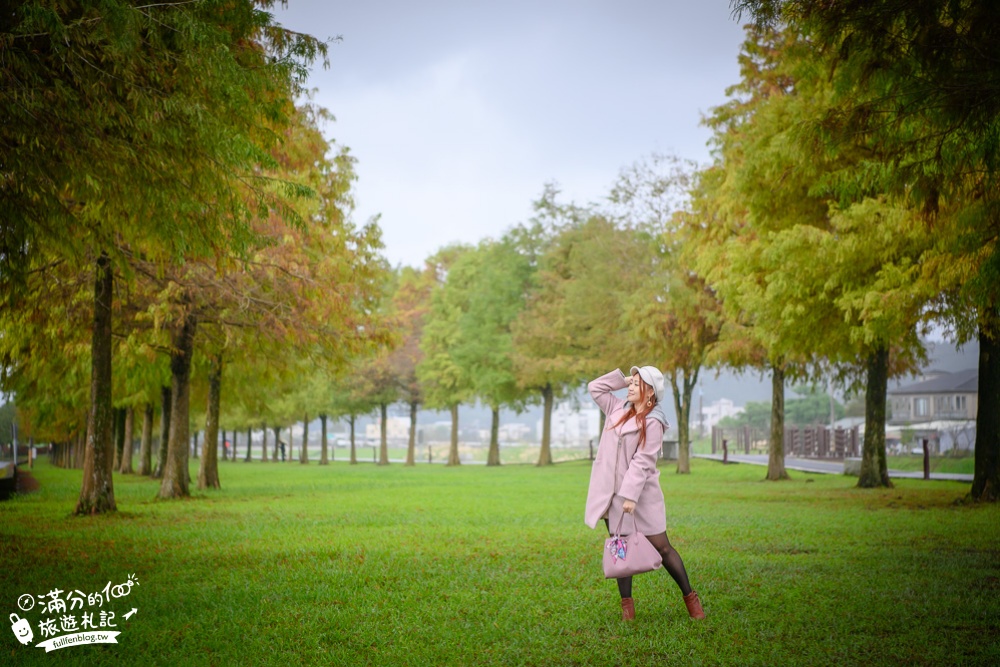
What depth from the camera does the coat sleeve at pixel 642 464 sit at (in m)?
6.68

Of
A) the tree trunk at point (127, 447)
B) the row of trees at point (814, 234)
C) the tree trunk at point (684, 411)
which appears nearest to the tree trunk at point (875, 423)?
the row of trees at point (814, 234)

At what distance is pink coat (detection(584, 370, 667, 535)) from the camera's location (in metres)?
6.75

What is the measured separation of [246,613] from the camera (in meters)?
7.54

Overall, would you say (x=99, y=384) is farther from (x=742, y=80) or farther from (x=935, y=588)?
(x=742, y=80)

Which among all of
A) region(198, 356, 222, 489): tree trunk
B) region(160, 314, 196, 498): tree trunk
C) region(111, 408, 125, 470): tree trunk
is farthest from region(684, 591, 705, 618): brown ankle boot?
region(111, 408, 125, 470): tree trunk

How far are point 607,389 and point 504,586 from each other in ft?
8.93

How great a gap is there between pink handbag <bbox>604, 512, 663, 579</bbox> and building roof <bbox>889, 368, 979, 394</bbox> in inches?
2350

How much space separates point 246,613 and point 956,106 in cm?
732

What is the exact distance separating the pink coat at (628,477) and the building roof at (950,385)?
59.6 metres

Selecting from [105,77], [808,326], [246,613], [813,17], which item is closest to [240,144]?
[105,77]

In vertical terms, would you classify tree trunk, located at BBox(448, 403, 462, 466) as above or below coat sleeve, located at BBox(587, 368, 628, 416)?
below

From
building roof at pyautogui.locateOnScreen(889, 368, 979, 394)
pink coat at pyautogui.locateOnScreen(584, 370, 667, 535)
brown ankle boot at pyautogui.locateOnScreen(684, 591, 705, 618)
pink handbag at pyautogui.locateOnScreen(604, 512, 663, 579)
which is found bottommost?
brown ankle boot at pyautogui.locateOnScreen(684, 591, 705, 618)

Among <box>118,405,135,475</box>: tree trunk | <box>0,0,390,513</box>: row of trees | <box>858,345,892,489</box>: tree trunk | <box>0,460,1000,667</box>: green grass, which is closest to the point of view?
<box>0,460,1000,667</box>: green grass

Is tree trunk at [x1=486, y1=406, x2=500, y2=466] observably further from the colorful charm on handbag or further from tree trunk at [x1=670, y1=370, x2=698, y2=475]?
the colorful charm on handbag
